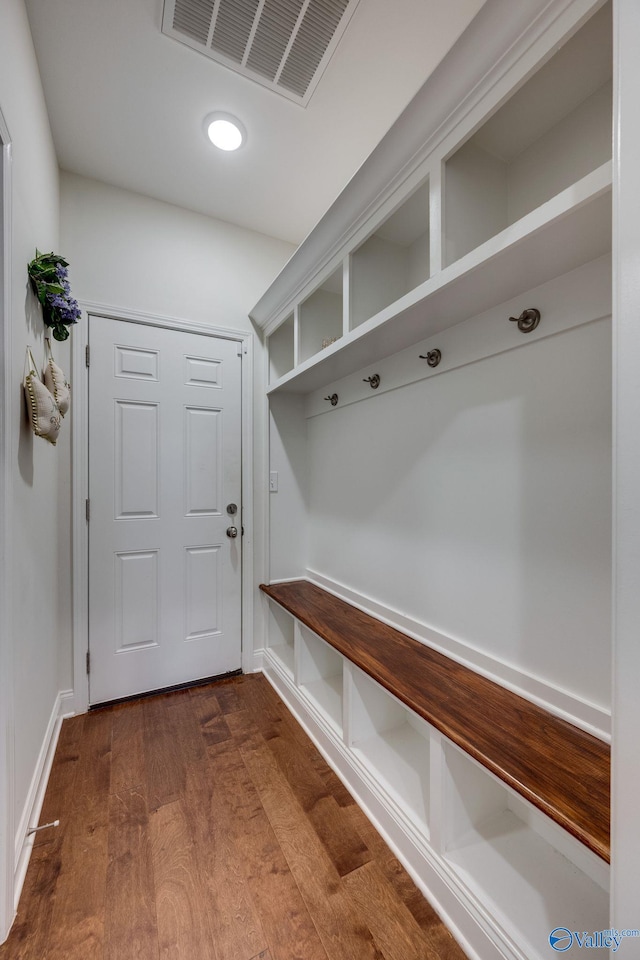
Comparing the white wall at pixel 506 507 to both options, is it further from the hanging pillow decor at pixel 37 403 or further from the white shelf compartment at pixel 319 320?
the hanging pillow decor at pixel 37 403

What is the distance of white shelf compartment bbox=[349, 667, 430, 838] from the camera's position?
1387 millimetres

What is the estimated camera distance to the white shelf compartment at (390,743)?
1.39 metres

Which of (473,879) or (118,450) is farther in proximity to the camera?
(118,450)

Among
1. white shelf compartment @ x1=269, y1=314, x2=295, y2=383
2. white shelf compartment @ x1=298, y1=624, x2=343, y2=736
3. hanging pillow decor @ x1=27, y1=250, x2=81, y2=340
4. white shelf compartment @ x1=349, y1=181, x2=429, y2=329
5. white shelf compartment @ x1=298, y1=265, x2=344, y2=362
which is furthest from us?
white shelf compartment @ x1=269, y1=314, x2=295, y2=383

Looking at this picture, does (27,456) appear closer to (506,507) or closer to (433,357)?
(433,357)

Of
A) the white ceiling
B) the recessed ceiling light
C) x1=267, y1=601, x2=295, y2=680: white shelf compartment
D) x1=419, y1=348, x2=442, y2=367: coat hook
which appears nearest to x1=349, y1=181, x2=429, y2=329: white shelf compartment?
x1=419, y1=348, x2=442, y2=367: coat hook

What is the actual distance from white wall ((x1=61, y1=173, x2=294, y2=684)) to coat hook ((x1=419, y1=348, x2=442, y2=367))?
50.3 inches

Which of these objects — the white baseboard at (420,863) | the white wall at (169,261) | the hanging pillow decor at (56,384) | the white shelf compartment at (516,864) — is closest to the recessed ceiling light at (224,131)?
the white wall at (169,261)

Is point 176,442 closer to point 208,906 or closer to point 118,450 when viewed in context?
point 118,450

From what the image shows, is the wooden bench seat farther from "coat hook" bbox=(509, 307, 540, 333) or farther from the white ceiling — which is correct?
the white ceiling

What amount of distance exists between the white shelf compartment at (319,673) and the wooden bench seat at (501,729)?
418 mm

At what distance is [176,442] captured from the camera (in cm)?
231

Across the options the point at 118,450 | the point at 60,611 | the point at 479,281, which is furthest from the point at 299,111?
the point at 60,611

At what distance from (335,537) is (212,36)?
2.23 m
